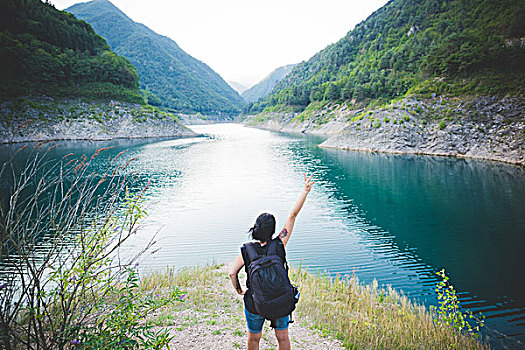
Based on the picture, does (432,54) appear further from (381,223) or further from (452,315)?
(452,315)

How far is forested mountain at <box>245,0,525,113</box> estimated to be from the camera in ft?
149

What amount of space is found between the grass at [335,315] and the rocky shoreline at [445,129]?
3487 cm

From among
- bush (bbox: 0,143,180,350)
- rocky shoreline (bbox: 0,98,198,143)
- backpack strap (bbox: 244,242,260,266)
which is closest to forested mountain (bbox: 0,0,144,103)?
rocky shoreline (bbox: 0,98,198,143)

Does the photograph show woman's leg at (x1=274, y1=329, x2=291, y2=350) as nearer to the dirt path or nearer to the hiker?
the hiker

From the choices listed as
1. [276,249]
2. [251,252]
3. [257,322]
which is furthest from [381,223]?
[251,252]

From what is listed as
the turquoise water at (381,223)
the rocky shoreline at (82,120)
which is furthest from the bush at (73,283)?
the rocky shoreline at (82,120)

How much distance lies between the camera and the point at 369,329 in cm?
712

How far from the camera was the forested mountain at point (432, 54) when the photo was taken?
45312mm

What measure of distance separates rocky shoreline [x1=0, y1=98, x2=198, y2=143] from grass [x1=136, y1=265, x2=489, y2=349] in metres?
56.9

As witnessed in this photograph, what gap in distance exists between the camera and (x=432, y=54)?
56781 mm

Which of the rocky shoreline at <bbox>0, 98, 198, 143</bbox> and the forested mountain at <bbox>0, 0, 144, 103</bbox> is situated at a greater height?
the forested mountain at <bbox>0, 0, 144, 103</bbox>

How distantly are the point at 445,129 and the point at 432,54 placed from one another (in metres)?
22.9

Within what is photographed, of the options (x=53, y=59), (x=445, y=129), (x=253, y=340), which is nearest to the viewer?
(x=253, y=340)

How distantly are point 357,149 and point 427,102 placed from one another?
41.9 ft
